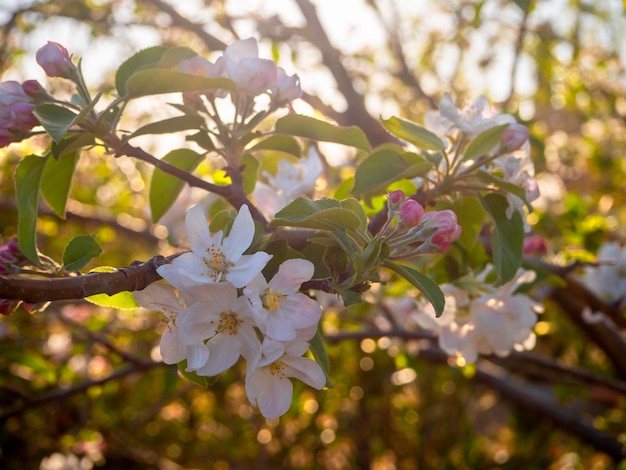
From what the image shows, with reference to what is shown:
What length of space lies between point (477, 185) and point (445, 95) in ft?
0.54

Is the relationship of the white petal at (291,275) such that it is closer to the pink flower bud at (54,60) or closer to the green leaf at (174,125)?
the green leaf at (174,125)

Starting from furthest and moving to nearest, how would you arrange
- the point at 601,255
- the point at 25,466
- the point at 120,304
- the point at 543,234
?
the point at 25,466, the point at 543,234, the point at 601,255, the point at 120,304

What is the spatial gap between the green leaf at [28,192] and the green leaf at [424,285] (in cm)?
50

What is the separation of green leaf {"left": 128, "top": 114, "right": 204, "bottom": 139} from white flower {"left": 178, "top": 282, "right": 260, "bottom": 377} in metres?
0.32

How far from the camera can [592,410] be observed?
166 inches

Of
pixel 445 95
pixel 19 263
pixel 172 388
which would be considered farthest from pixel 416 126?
pixel 172 388

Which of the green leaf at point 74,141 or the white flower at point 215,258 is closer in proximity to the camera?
the white flower at point 215,258

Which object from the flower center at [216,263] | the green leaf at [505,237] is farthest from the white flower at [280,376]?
the green leaf at [505,237]

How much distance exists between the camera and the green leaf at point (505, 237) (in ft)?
3.24

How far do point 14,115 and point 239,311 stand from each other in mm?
435

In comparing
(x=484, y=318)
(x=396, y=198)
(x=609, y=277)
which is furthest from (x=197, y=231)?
(x=609, y=277)

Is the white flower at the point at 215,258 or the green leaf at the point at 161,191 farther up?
the white flower at the point at 215,258

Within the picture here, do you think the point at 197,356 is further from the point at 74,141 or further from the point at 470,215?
the point at 470,215

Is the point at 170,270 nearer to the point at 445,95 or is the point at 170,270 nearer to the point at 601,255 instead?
the point at 445,95
